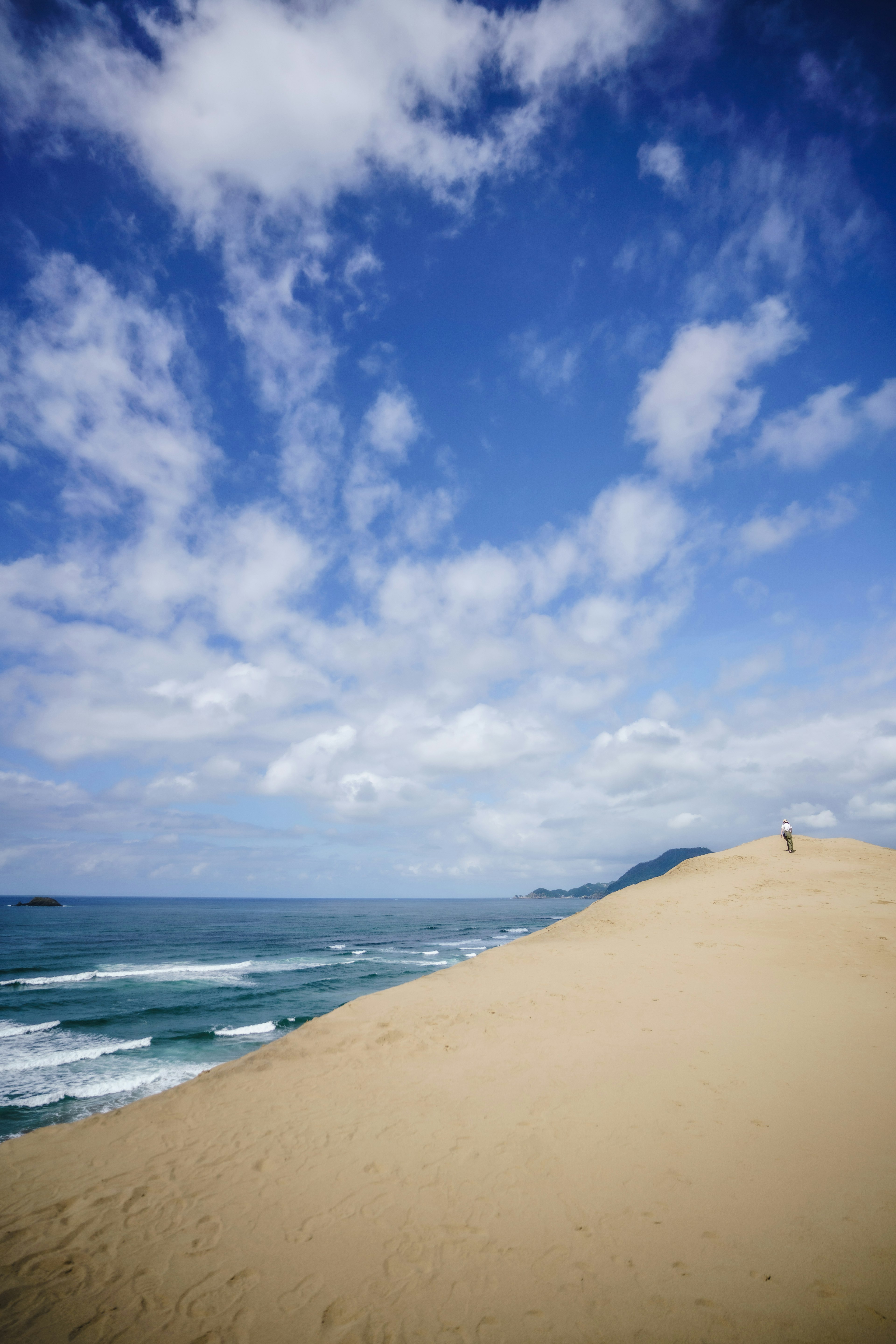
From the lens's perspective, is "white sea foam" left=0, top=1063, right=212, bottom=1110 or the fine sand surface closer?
the fine sand surface

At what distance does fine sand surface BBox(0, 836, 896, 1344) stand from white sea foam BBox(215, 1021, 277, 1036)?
1005 centimetres

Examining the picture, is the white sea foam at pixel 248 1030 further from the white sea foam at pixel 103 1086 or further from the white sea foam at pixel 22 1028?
the white sea foam at pixel 22 1028

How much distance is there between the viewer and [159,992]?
91.0 ft

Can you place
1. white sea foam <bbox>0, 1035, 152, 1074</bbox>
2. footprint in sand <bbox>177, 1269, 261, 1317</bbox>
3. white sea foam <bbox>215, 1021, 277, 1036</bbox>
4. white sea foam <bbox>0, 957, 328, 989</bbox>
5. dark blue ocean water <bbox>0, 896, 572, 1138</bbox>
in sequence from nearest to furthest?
footprint in sand <bbox>177, 1269, 261, 1317</bbox>
dark blue ocean water <bbox>0, 896, 572, 1138</bbox>
white sea foam <bbox>0, 1035, 152, 1074</bbox>
white sea foam <bbox>215, 1021, 277, 1036</bbox>
white sea foam <bbox>0, 957, 328, 989</bbox>

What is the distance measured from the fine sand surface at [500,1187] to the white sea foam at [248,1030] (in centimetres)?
1005

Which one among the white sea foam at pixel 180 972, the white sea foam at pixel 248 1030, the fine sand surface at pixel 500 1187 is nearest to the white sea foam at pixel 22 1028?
the white sea foam at pixel 248 1030

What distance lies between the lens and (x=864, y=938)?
48.0ft

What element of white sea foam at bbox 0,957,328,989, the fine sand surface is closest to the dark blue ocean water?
white sea foam at bbox 0,957,328,989

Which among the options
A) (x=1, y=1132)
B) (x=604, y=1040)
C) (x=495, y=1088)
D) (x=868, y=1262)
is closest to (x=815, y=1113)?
(x=868, y=1262)

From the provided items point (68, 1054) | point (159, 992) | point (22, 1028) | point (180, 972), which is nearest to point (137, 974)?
point (180, 972)

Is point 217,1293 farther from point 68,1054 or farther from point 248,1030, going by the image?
point 68,1054

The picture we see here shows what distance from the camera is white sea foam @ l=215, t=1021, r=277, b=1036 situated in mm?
19359

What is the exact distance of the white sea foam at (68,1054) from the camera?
54.0 feet

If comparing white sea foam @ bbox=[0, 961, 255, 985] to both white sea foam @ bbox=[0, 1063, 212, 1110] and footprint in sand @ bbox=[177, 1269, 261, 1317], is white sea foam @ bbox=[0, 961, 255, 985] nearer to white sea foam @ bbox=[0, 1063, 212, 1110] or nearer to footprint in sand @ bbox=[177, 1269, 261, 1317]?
white sea foam @ bbox=[0, 1063, 212, 1110]
